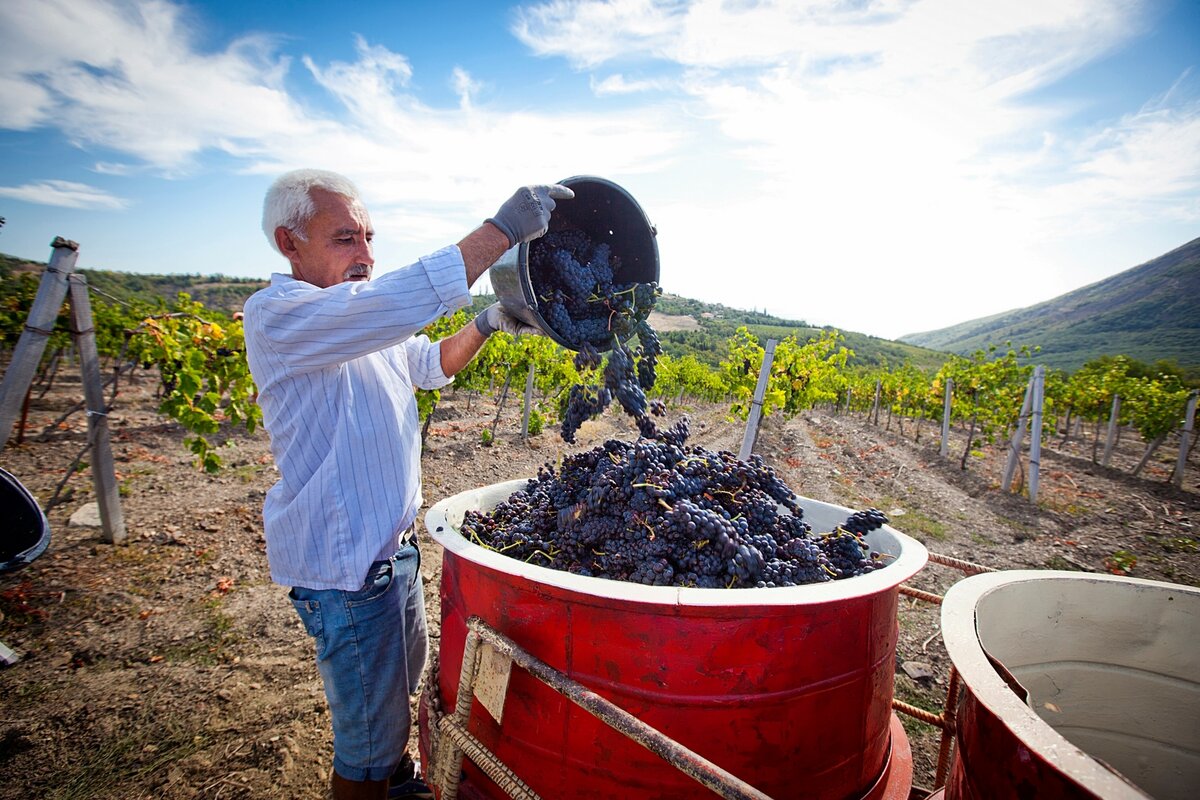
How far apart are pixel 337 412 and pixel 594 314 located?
1053mm

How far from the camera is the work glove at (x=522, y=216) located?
5.93 ft

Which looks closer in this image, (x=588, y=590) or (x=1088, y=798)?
(x=1088, y=798)

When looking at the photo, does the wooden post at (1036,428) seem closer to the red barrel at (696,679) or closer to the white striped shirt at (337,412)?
the red barrel at (696,679)

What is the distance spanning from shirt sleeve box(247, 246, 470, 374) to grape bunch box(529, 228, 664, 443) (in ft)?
1.71

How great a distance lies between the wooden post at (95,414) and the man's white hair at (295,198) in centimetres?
373

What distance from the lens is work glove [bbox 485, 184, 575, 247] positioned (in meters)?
1.81

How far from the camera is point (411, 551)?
7.37 ft

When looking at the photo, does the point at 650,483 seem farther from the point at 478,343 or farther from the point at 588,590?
the point at 478,343

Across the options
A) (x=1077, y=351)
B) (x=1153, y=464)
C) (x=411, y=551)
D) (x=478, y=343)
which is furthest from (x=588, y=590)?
(x=1077, y=351)

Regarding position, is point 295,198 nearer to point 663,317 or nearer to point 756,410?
point 756,410

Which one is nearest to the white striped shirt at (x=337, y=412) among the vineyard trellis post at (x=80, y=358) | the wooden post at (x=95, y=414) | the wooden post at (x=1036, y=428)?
the vineyard trellis post at (x=80, y=358)

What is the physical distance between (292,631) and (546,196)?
381cm

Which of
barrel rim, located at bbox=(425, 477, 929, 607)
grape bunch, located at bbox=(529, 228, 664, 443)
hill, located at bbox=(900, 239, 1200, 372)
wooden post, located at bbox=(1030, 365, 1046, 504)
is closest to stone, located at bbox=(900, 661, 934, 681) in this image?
barrel rim, located at bbox=(425, 477, 929, 607)

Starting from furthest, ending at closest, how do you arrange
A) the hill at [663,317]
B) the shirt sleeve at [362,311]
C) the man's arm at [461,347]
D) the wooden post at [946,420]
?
the hill at [663,317]
the wooden post at [946,420]
the man's arm at [461,347]
the shirt sleeve at [362,311]
